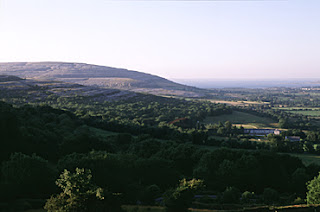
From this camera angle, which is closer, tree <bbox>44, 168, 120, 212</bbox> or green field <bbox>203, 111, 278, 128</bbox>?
tree <bbox>44, 168, 120, 212</bbox>

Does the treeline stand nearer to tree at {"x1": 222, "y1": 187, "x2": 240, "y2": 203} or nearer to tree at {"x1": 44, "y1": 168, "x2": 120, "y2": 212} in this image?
tree at {"x1": 222, "y1": 187, "x2": 240, "y2": 203}

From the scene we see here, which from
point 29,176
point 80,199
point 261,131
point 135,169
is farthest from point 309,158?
point 80,199

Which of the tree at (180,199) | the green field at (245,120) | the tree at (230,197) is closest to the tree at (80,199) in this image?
the tree at (180,199)

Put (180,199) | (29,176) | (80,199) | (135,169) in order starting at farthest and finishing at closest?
(135,169) < (29,176) < (180,199) < (80,199)

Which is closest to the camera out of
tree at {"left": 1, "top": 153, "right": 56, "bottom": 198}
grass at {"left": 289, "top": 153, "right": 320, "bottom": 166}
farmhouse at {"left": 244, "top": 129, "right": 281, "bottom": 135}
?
tree at {"left": 1, "top": 153, "right": 56, "bottom": 198}

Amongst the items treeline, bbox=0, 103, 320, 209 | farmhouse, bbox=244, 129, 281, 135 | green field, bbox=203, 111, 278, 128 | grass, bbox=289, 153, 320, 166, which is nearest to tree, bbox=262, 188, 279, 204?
treeline, bbox=0, 103, 320, 209

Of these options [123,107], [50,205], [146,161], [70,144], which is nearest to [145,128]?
[70,144]

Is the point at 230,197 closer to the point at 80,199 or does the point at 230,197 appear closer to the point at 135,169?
the point at 135,169

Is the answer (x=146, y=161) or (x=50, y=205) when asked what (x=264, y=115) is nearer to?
(x=146, y=161)

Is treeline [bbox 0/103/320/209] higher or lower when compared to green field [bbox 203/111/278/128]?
higher
